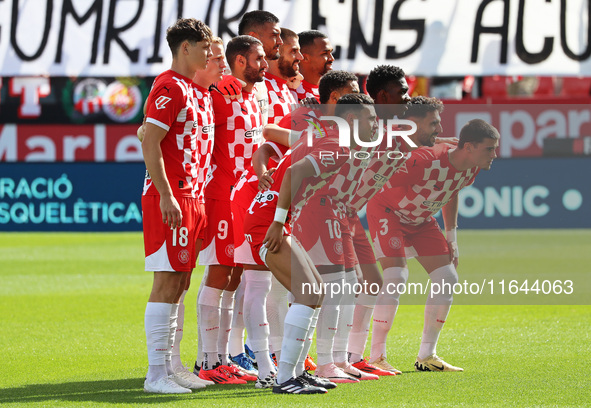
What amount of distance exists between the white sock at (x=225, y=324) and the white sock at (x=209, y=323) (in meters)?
0.11

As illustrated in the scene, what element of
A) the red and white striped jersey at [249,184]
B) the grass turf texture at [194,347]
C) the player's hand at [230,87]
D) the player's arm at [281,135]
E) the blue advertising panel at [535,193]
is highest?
the player's hand at [230,87]

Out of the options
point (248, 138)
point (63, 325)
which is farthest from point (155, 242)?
point (63, 325)

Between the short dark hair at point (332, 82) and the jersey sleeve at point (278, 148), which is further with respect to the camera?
the short dark hair at point (332, 82)

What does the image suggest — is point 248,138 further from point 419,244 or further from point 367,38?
point 367,38

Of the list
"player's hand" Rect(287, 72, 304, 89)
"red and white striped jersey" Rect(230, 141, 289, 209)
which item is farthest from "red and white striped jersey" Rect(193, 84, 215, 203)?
"player's hand" Rect(287, 72, 304, 89)

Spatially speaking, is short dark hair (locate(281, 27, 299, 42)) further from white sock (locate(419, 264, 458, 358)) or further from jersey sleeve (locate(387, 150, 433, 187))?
white sock (locate(419, 264, 458, 358))

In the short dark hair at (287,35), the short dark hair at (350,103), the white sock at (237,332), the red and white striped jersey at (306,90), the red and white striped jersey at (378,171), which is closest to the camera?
the short dark hair at (350,103)

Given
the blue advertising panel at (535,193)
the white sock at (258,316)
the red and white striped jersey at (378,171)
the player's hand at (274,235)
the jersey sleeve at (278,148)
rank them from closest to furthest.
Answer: the player's hand at (274,235) → the white sock at (258,316) → the jersey sleeve at (278,148) → the red and white striped jersey at (378,171) → the blue advertising panel at (535,193)

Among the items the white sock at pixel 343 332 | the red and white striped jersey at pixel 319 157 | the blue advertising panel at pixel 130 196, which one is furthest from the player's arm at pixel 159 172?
the blue advertising panel at pixel 130 196

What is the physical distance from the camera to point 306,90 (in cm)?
659

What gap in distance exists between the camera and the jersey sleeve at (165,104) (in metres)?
5.24

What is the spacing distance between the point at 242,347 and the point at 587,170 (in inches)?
460

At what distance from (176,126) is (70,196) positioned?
12308 mm

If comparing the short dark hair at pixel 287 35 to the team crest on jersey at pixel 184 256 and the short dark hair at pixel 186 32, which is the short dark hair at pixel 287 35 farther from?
the team crest on jersey at pixel 184 256
